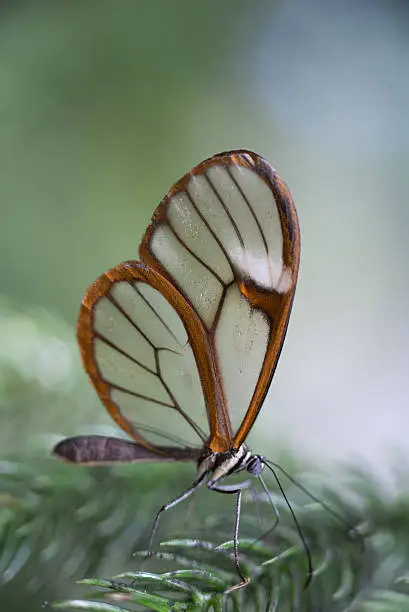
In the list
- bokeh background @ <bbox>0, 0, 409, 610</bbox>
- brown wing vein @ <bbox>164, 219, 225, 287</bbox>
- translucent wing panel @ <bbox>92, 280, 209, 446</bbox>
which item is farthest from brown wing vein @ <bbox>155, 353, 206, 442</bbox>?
bokeh background @ <bbox>0, 0, 409, 610</bbox>

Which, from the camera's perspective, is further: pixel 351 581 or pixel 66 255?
pixel 66 255

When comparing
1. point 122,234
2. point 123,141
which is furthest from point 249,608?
point 123,141

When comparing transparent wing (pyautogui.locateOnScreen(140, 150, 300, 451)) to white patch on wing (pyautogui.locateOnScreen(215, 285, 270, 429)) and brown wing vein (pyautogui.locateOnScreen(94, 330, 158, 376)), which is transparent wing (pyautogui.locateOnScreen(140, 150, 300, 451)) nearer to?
white patch on wing (pyautogui.locateOnScreen(215, 285, 270, 429))

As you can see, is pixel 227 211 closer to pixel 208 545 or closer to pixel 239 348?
pixel 239 348

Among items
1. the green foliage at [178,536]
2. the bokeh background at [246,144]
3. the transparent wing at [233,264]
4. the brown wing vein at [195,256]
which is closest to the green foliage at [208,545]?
the green foliage at [178,536]

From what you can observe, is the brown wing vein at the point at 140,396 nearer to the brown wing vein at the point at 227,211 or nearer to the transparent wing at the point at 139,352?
the transparent wing at the point at 139,352

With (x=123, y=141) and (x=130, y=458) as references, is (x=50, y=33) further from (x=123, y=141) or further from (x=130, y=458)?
(x=130, y=458)

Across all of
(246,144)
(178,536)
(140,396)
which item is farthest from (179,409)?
(246,144)

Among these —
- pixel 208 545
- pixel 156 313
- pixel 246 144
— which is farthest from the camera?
pixel 246 144
